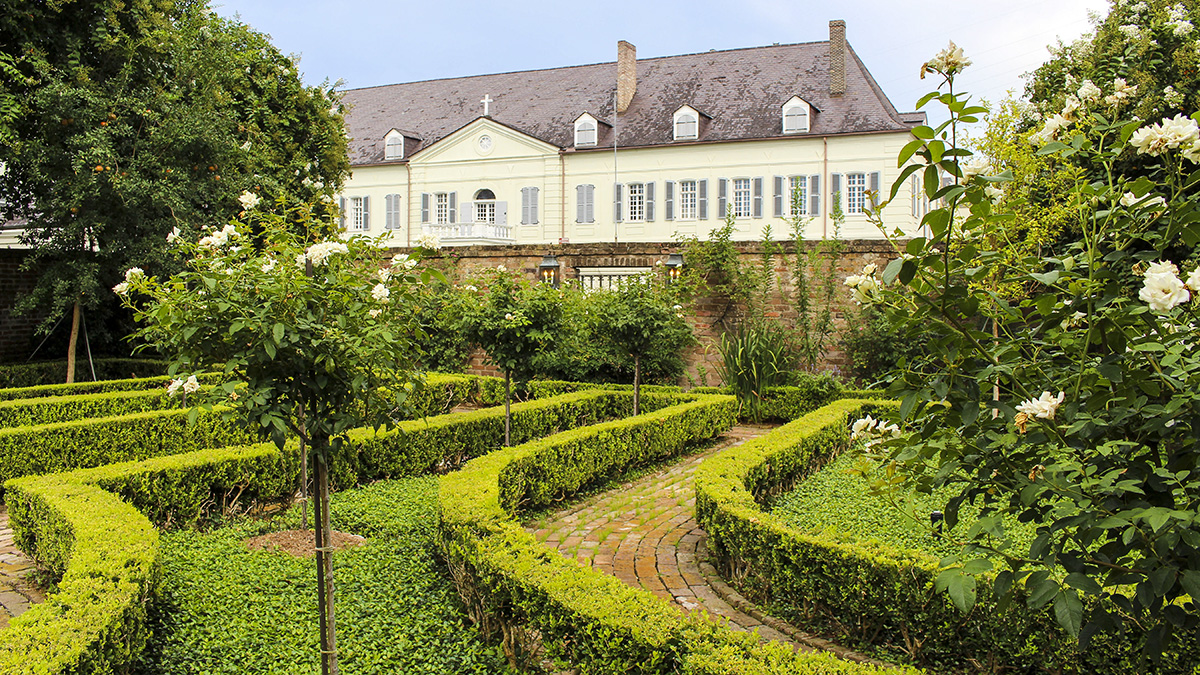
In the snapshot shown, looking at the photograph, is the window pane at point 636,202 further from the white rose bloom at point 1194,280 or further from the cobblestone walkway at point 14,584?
the white rose bloom at point 1194,280

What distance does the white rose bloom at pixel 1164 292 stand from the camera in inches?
60.9

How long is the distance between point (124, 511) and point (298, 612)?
1577mm

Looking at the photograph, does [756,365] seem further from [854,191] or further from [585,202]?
[585,202]

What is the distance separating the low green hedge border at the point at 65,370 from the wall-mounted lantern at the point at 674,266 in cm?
860

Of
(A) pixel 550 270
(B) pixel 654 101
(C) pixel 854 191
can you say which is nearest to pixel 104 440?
(A) pixel 550 270

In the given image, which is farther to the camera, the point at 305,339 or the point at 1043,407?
the point at 305,339

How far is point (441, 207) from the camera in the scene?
3186 centimetres

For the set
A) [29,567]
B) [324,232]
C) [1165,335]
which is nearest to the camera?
[1165,335]

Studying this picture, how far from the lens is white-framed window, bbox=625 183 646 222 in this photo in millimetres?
29484

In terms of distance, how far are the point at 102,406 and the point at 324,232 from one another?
451 cm

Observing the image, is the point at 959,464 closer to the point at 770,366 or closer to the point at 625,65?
the point at 770,366

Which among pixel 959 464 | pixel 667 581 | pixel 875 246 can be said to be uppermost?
pixel 875 246

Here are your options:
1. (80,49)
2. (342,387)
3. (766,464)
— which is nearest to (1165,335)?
(342,387)

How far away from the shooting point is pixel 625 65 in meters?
30.3
